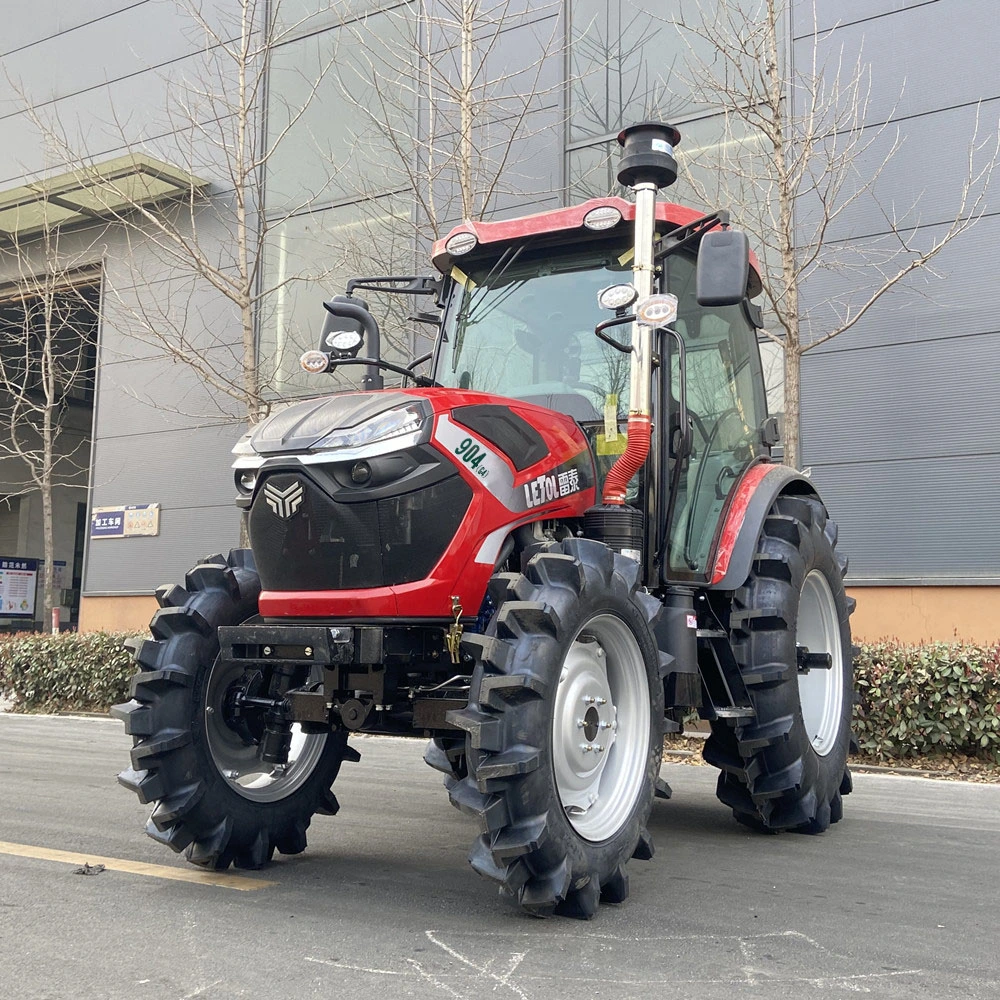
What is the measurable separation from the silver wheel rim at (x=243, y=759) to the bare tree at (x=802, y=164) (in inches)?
240

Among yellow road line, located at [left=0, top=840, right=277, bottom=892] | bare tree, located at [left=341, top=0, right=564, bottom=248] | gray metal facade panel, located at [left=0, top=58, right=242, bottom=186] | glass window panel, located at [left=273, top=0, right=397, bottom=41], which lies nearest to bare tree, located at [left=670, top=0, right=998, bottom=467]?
bare tree, located at [left=341, top=0, right=564, bottom=248]

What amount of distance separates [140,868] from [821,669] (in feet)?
12.2

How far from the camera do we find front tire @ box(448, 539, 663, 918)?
152 inches

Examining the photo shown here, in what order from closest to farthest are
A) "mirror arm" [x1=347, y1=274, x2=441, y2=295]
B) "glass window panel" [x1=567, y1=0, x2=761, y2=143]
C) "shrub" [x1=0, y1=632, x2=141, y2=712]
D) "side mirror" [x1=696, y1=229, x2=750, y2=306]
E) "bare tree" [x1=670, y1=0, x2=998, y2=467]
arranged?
"side mirror" [x1=696, y1=229, x2=750, y2=306], "mirror arm" [x1=347, y1=274, x2=441, y2=295], "bare tree" [x1=670, y1=0, x2=998, y2=467], "glass window panel" [x1=567, y1=0, x2=761, y2=143], "shrub" [x1=0, y1=632, x2=141, y2=712]

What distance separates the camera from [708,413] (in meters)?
5.85

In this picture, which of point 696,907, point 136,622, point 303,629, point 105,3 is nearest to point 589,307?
point 303,629

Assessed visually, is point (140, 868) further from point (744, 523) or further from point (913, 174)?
point (913, 174)

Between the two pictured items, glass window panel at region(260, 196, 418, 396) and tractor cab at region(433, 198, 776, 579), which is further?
glass window panel at region(260, 196, 418, 396)

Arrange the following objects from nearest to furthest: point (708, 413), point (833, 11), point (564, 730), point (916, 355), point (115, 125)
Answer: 1. point (564, 730)
2. point (708, 413)
3. point (916, 355)
4. point (833, 11)
5. point (115, 125)

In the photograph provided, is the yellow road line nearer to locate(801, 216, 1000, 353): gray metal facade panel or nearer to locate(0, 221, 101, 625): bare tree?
locate(801, 216, 1000, 353): gray metal facade panel

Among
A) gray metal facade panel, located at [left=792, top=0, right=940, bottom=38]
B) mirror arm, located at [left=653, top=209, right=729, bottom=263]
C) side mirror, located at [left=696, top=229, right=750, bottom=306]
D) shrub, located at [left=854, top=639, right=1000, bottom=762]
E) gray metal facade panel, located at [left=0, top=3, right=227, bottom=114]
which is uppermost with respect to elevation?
gray metal facade panel, located at [left=0, top=3, right=227, bottom=114]

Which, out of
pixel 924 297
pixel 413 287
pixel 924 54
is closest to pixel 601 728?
pixel 413 287

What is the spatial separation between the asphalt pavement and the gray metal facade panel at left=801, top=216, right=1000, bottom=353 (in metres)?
6.15

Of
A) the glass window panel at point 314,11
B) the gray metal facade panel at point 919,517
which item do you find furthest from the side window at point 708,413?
the glass window panel at point 314,11
